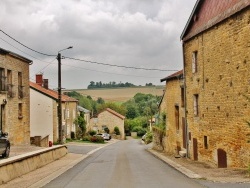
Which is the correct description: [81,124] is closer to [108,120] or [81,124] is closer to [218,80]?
[108,120]

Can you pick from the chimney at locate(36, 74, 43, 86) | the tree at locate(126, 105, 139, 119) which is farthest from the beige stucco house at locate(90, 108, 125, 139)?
the tree at locate(126, 105, 139, 119)

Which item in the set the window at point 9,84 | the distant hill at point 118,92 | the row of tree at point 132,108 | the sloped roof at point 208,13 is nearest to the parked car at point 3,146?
the sloped roof at point 208,13

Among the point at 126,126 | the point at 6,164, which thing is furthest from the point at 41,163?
the point at 126,126

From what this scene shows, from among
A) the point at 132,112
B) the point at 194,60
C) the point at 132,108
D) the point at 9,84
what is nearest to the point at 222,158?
the point at 194,60

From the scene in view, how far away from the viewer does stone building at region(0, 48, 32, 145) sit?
31.1m

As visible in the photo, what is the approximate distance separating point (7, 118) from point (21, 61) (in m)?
5.58

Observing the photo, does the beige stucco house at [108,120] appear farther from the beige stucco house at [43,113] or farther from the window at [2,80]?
the window at [2,80]

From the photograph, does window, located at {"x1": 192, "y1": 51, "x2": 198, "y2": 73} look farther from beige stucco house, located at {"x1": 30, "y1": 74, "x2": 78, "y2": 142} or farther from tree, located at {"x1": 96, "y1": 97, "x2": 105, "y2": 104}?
tree, located at {"x1": 96, "y1": 97, "x2": 105, "y2": 104}

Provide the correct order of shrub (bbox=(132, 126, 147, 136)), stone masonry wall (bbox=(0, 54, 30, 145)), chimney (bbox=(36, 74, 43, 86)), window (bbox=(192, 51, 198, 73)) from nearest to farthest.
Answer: window (bbox=(192, 51, 198, 73)), stone masonry wall (bbox=(0, 54, 30, 145)), chimney (bbox=(36, 74, 43, 86)), shrub (bbox=(132, 126, 147, 136))

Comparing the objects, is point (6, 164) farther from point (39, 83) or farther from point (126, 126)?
point (126, 126)

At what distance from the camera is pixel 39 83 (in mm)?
58219

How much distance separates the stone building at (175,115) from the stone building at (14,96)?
11735 millimetres

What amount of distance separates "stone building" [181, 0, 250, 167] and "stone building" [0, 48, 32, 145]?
13.6 meters

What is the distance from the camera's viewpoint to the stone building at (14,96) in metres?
31.1
